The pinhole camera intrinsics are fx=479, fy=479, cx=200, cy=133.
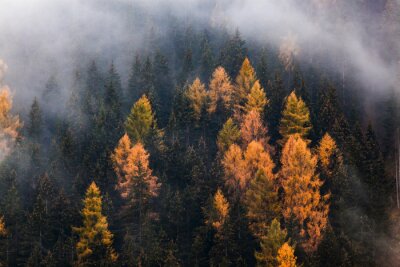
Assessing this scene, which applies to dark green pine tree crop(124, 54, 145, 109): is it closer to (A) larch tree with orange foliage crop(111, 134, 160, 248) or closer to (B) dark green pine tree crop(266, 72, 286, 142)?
(A) larch tree with orange foliage crop(111, 134, 160, 248)

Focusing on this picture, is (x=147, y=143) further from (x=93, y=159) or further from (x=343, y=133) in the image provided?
(x=343, y=133)

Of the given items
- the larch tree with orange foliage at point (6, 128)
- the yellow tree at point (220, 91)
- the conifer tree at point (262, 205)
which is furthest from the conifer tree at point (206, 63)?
the conifer tree at point (262, 205)

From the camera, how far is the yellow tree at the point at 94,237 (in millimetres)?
50625

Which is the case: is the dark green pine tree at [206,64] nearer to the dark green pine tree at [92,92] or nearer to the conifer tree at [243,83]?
the conifer tree at [243,83]

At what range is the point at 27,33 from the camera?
356 feet

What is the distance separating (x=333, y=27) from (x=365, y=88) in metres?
18.9

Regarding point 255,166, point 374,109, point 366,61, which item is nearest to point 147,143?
point 255,166

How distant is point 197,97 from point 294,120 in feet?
53.4

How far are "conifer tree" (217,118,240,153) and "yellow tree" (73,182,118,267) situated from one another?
1871 centimetres

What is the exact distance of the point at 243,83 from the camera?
247ft

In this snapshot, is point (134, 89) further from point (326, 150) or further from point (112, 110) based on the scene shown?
point (326, 150)

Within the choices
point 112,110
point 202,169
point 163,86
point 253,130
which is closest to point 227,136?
point 253,130

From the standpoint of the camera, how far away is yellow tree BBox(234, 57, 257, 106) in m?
74.1

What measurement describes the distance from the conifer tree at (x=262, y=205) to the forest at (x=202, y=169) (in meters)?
0.14
